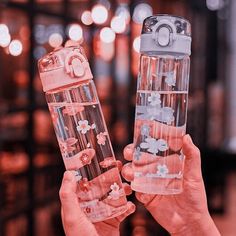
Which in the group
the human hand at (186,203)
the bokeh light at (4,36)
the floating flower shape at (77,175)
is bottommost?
the human hand at (186,203)

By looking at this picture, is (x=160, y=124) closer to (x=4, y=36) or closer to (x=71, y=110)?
(x=71, y=110)

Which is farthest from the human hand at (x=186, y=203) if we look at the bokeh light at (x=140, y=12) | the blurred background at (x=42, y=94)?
the bokeh light at (x=140, y=12)

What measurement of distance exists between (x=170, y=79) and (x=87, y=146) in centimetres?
24

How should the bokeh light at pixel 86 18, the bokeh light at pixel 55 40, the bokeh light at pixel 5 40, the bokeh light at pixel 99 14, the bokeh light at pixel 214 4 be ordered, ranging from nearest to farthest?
the bokeh light at pixel 5 40 < the bokeh light at pixel 55 40 < the bokeh light at pixel 86 18 < the bokeh light at pixel 99 14 < the bokeh light at pixel 214 4

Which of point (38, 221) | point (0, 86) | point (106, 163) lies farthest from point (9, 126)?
point (106, 163)

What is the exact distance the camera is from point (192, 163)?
3.95 feet

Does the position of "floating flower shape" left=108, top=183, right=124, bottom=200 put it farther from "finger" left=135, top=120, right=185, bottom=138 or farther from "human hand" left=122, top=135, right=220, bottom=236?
"finger" left=135, top=120, right=185, bottom=138

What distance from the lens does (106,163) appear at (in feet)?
3.88

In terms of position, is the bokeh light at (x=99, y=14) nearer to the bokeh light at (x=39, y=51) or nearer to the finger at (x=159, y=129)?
the bokeh light at (x=39, y=51)

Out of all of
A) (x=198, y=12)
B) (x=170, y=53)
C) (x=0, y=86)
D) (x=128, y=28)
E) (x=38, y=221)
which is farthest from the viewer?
(x=198, y=12)

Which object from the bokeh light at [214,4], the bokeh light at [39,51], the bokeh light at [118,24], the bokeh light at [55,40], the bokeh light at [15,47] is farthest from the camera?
the bokeh light at [214,4]

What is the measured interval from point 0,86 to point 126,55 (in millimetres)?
2228

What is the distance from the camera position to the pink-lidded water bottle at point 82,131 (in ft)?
3.64

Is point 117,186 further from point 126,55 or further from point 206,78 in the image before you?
point 206,78
